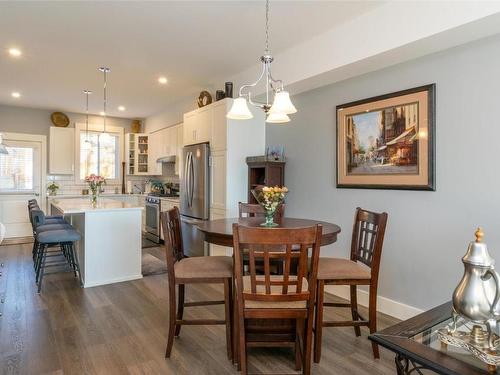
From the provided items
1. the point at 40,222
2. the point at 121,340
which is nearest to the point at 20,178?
the point at 40,222

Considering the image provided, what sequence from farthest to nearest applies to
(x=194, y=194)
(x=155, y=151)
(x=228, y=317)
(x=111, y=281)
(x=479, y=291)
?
(x=155, y=151)
(x=194, y=194)
(x=111, y=281)
(x=228, y=317)
(x=479, y=291)

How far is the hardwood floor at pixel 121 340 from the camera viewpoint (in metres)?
2.17

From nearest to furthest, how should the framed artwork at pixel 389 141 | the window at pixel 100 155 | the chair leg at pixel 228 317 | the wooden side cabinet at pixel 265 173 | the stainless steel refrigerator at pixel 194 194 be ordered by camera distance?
the chair leg at pixel 228 317 → the framed artwork at pixel 389 141 → the wooden side cabinet at pixel 265 173 → the stainless steel refrigerator at pixel 194 194 → the window at pixel 100 155

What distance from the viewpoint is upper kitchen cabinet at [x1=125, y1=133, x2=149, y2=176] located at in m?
7.46

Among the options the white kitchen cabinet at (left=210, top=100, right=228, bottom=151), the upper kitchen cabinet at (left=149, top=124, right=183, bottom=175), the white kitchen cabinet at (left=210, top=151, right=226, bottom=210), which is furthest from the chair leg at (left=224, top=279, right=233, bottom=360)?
the upper kitchen cabinet at (left=149, top=124, right=183, bottom=175)

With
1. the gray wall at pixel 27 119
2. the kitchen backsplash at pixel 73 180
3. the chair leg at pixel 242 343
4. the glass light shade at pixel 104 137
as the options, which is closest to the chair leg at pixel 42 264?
the chair leg at pixel 242 343

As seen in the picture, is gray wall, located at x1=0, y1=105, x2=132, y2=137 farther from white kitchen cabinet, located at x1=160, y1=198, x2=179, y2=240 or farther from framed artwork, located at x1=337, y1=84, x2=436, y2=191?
framed artwork, located at x1=337, y1=84, x2=436, y2=191

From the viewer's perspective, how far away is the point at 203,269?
91.7 inches

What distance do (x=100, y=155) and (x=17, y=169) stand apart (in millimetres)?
1581

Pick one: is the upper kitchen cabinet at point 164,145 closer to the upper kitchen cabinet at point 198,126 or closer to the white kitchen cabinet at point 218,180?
the upper kitchen cabinet at point 198,126

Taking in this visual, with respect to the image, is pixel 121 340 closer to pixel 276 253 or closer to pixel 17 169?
pixel 276 253

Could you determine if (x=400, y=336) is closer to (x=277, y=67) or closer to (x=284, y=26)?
(x=284, y=26)

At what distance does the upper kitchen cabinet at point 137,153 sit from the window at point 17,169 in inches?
72.3

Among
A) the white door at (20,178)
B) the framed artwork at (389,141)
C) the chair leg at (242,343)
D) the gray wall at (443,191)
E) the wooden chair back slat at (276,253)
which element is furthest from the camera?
the white door at (20,178)
